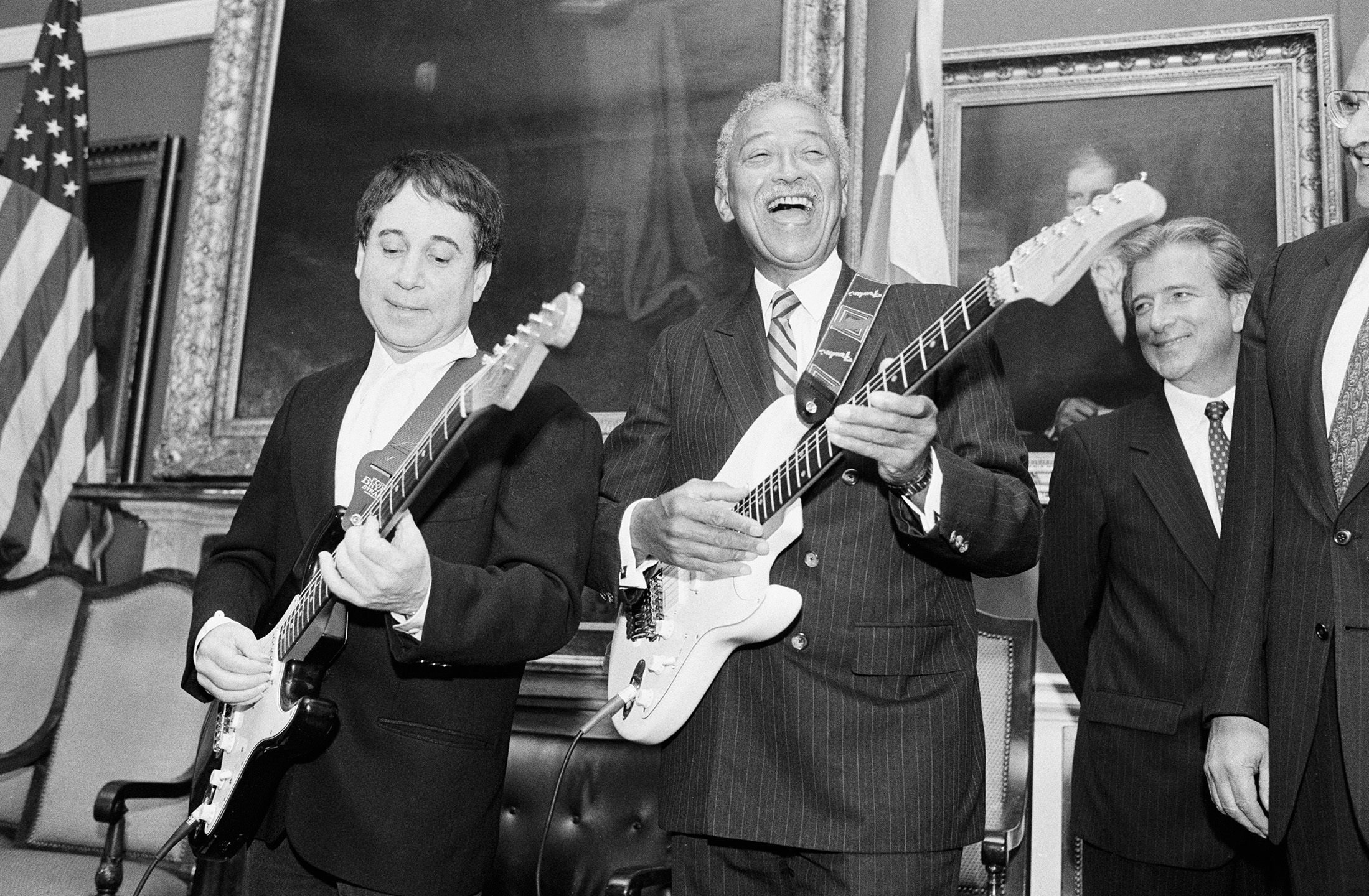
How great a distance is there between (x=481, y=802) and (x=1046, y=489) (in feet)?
7.41

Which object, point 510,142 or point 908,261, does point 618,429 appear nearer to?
point 908,261

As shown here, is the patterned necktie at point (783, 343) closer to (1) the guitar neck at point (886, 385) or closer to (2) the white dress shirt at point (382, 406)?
(1) the guitar neck at point (886, 385)

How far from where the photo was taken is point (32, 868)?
9.52 feet

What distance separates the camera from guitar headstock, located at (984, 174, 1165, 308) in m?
1.54

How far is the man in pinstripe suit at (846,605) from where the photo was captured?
1.62m

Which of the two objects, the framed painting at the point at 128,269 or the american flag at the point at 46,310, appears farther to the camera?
the framed painting at the point at 128,269

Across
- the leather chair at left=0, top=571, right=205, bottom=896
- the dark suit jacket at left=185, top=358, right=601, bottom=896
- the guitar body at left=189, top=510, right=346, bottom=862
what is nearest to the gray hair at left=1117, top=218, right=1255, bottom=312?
the dark suit jacket at left=185, top=358, right=601, bottom=896

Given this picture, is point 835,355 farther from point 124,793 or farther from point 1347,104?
point 124,793

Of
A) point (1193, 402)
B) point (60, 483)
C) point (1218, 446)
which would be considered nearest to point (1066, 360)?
point (1193, 402)

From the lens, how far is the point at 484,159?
4270 mm

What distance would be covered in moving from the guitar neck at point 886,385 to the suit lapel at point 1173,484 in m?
0.93

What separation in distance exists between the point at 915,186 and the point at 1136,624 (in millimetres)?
1577

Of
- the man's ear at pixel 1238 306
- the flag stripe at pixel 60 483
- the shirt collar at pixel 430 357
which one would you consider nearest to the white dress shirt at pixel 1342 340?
the man's ear at pixel 1238 306

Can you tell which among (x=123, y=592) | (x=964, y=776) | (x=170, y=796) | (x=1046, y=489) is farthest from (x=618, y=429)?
(x=123, y=592)
